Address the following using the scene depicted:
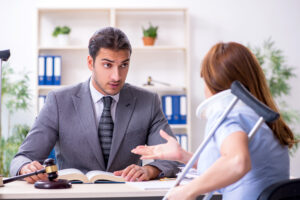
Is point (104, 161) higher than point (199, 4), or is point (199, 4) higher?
point (199, 4)

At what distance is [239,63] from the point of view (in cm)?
153

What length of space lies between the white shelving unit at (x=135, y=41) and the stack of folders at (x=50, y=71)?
0.24 metres

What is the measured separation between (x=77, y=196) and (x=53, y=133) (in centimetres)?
87

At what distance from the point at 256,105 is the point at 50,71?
380cm

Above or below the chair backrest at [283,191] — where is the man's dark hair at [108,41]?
above

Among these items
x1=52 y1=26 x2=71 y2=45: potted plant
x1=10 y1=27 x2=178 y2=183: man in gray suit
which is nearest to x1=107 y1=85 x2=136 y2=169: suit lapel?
x1=10 y1=27 x2=178 y2=183: man in gray suit

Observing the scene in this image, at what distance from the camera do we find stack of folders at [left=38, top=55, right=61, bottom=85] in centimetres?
477

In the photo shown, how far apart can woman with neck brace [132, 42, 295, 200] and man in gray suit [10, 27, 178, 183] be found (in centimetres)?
81

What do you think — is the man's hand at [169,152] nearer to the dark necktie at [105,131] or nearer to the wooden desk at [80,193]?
the wooden desk at [80,193]

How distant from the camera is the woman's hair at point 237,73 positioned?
1522mm

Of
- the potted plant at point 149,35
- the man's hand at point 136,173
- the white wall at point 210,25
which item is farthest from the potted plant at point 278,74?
the man's hand at point 136,173

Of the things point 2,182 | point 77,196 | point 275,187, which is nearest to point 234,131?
point 275,187

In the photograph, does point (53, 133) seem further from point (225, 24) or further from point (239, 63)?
point (225, 24)

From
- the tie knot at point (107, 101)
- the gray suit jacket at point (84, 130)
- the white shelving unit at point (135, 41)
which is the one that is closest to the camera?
the gray suit jacket at point (84, 130)
